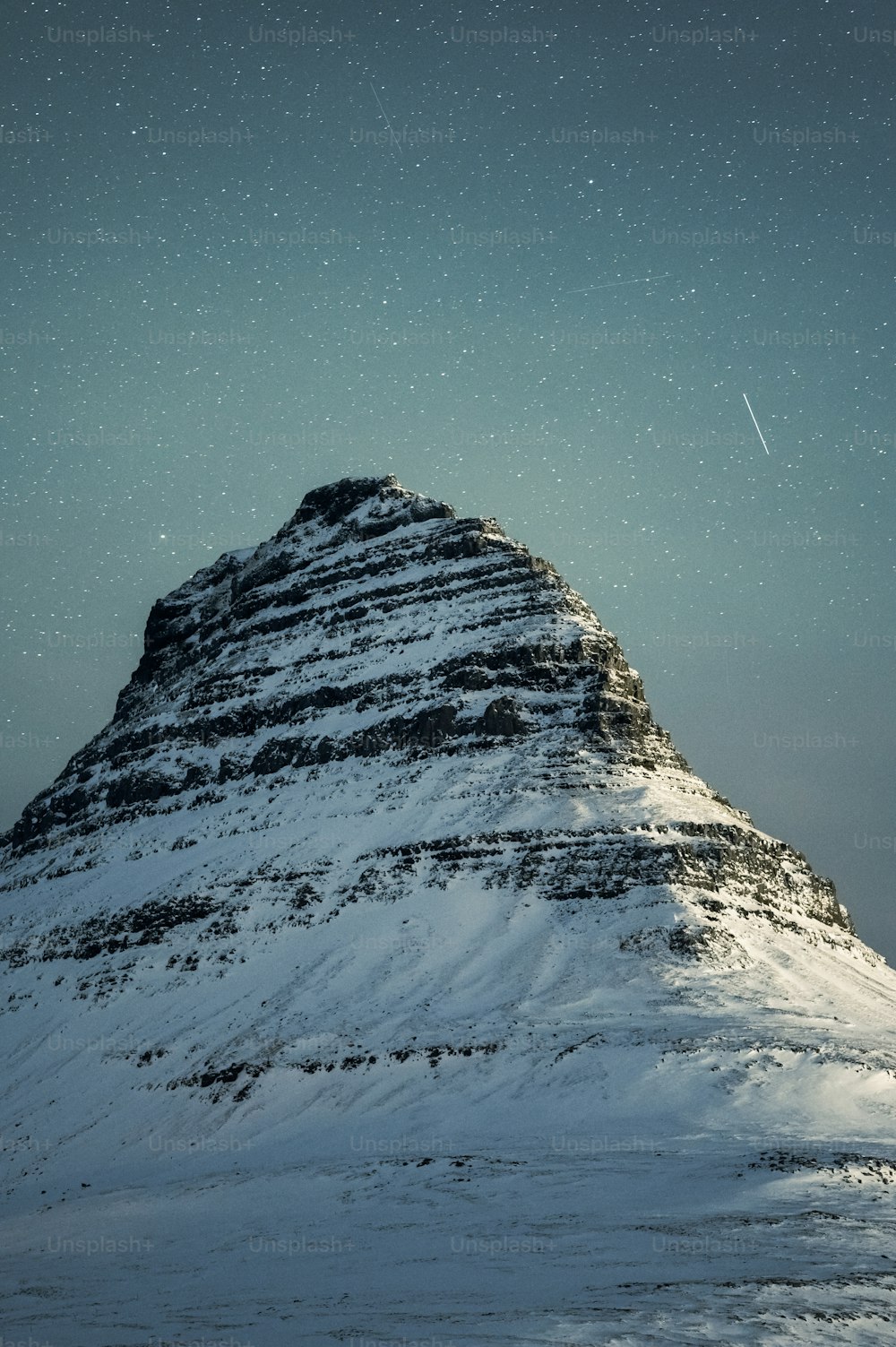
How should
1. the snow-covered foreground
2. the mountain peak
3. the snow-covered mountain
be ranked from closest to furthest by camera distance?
the snow-covered foreground, the snow-covered mountain, the mountain peak

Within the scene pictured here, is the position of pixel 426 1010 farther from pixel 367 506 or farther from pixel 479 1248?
pixel 367 506

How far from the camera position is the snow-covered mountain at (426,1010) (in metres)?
21.0

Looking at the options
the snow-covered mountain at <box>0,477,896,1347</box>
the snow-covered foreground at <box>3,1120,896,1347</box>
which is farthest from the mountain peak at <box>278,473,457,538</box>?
the snow-covered foreground at <box>3,1120,896,1347</box>

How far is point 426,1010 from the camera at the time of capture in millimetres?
52906

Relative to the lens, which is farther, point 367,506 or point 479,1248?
point 367,506

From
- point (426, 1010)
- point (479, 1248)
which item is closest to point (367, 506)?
point (426, 1010)

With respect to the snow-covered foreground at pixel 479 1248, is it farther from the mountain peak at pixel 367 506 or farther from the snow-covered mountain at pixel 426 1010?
the mountain peak at pixel 367 506

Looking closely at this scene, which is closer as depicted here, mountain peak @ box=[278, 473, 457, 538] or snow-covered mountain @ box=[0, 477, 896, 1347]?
snow-covered mountain @ box=[0, 477, 896, 1347]

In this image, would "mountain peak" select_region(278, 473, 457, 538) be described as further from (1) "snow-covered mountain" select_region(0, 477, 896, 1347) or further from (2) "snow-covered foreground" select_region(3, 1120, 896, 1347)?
(2) "snow-covered foreground" select_region(3, 1120, 896, 1347)

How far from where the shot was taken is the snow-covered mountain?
21.0 metres

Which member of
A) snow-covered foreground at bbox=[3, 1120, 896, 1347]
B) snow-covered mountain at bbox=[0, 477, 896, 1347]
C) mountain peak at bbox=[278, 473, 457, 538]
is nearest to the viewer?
snow-covered foreground at bbox=[3, 1120, 896, 1347]

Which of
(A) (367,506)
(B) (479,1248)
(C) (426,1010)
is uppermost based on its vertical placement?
(A) (367,506)

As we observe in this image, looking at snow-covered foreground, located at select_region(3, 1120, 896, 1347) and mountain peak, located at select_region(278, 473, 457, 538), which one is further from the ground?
mountain peak, located at select_region(278, 473, 457, 538)

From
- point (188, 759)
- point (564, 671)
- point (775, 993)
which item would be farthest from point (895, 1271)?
point (188, 759)
